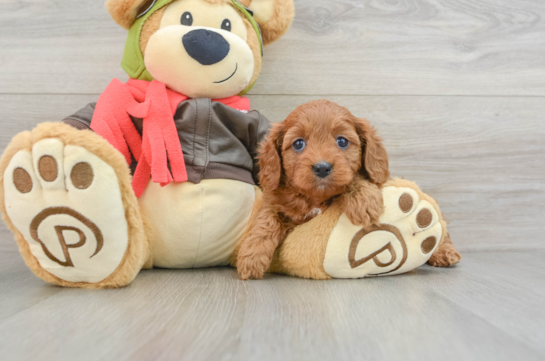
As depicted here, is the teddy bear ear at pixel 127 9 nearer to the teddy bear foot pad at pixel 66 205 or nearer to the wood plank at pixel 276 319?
the teddy bear foot pad at pixel 66 205

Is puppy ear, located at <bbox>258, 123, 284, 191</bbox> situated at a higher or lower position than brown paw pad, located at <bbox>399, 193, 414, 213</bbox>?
higher

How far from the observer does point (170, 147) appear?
40.3 inches

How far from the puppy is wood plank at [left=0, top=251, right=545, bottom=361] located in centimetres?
11

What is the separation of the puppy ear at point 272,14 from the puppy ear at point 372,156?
41cm

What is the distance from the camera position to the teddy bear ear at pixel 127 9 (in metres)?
1.06

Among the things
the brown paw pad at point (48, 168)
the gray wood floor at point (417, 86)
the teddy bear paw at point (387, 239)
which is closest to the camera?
the brown paw pad at point (48, 168)

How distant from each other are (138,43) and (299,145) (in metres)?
0.52

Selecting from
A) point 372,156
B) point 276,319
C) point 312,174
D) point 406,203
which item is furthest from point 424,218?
point 276,319

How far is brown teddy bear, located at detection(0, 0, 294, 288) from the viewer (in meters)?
0.87

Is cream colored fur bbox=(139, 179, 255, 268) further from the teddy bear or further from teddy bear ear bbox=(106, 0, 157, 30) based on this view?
teddy bear ear bbox=(106, 0, 157, 30)

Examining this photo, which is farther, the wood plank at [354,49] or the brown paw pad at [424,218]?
the wood plank at [354,49]

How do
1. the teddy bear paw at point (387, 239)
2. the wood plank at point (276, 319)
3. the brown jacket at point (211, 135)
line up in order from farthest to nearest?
the brown jacket at point (211, 135)
the teddy bear paw at point (387, 239)
the wood plank at point (276, 319)

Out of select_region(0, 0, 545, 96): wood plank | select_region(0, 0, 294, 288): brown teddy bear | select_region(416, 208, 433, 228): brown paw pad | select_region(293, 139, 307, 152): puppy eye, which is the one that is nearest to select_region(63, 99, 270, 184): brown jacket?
select_region(0, 0, 294, 288): brown teddy bear

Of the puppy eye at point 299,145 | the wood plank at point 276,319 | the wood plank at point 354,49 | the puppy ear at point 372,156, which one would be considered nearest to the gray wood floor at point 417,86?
the wood plank at point 354,49
